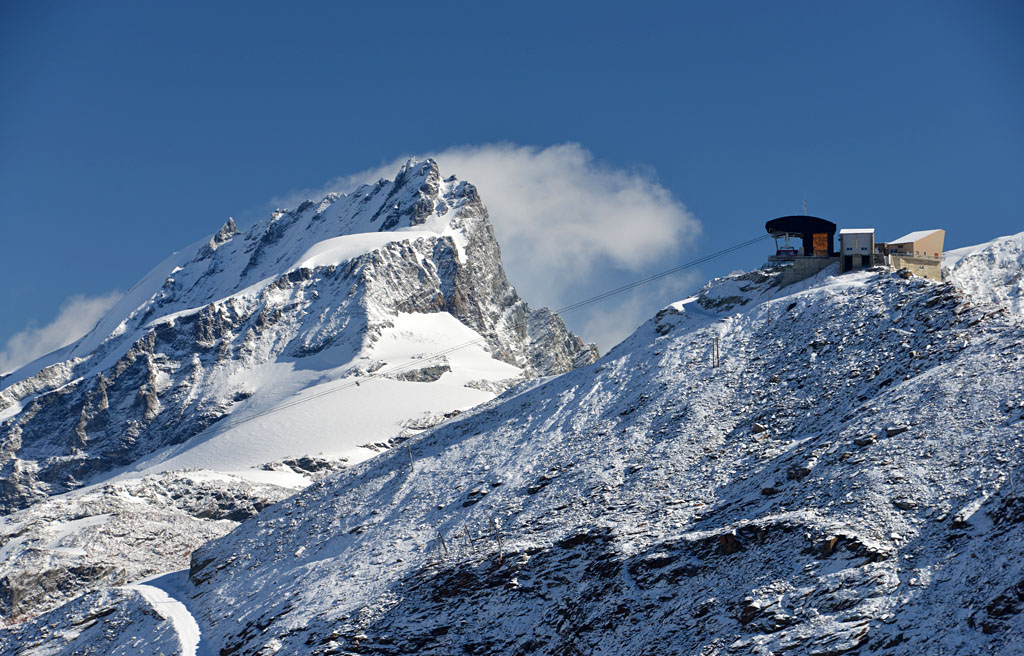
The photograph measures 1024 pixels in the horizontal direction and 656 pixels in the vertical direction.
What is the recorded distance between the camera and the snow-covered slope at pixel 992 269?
7519cm

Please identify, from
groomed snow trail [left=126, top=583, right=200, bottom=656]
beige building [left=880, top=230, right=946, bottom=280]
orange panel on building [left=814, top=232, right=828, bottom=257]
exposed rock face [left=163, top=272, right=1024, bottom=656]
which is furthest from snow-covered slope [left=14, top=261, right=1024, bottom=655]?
orange panel on building [left=814, top=232, right=828, bottom=257]

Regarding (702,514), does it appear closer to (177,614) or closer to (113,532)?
(177,614)

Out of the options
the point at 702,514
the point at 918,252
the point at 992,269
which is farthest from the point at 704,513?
the point at 992,269

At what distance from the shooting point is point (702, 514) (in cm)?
4481

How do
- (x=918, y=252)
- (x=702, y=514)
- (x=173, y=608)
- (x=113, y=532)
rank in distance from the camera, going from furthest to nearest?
1. (x=113, y=532)
2. (x=918, y=252)
3. (x=173, y=608)
4. (x=702, y=514)

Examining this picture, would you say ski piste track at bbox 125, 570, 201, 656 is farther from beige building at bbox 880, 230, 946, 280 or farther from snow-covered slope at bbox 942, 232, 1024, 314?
snow-covered slope at bbox 942, 232, 1024, 314

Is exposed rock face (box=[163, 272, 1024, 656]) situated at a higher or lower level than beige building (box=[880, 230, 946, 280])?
lower

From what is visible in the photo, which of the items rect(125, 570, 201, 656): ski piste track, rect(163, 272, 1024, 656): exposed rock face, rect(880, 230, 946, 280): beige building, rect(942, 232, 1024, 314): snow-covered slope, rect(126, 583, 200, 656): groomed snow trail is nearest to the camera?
rect(163, 272, 1024, 656): exposed rock face

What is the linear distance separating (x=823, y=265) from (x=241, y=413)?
134m

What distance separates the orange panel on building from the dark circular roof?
60 centimetres

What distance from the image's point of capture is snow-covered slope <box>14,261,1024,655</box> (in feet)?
115

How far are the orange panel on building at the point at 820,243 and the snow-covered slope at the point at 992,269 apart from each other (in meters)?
9.90

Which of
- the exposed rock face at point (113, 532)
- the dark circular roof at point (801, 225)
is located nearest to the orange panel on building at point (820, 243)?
the dark circular roof at point (801, 225)

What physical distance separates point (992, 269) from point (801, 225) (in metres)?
18.5
